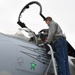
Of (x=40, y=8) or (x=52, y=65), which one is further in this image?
(x=40, y=8)

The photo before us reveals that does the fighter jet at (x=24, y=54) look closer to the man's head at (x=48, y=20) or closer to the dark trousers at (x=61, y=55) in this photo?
the dark trousers at (x=61, y=55)

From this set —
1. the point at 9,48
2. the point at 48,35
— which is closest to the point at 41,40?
the point at 48,35

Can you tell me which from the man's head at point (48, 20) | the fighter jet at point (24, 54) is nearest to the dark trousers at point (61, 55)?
the fighter jet at point (24, 54)

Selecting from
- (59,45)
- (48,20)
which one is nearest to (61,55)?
(59,45)

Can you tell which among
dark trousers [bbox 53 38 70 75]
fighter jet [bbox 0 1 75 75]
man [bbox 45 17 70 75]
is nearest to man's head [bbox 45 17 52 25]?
man [bbox 45 17 70 75]

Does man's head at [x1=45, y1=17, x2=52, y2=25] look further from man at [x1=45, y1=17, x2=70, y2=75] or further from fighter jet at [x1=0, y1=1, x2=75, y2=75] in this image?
fighter jet at [x1=0, y1=1, x2=75, y2=75]

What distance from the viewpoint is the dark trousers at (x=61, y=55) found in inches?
309

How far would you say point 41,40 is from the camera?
27.4 feet

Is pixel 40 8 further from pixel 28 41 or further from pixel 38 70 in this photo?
pixel 38 70

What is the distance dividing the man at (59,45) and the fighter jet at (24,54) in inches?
6.9

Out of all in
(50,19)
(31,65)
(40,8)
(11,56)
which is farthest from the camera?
(40,8)

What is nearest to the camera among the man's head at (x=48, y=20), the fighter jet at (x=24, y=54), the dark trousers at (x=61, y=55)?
the fighter jet at (x=24, y=54)

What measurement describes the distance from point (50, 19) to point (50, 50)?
3.21 ft

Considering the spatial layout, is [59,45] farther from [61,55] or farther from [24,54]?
[24,54]
